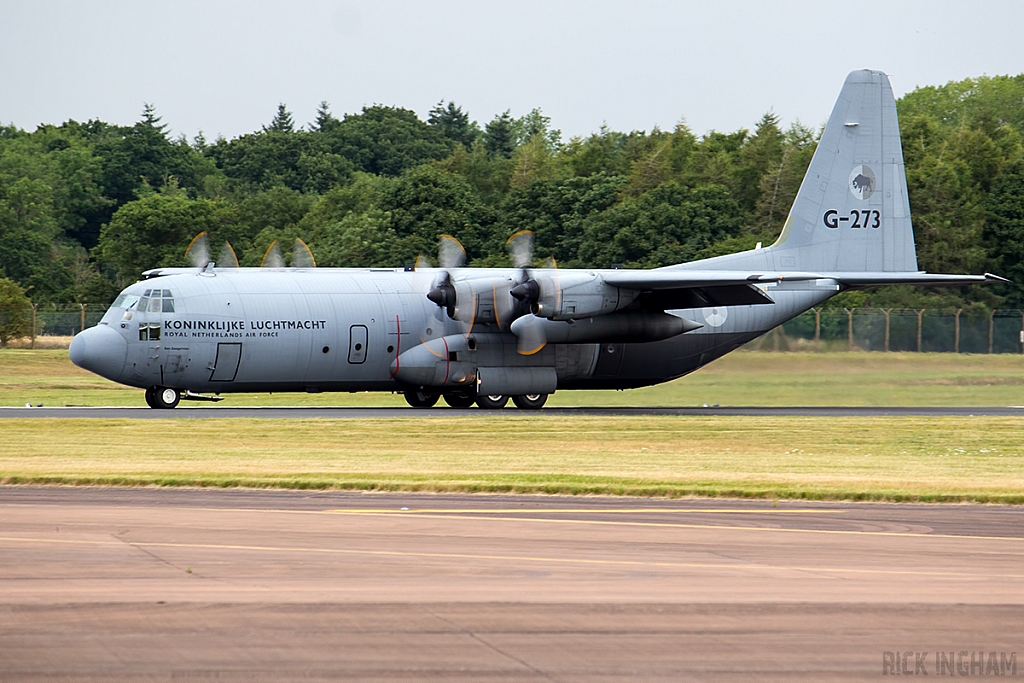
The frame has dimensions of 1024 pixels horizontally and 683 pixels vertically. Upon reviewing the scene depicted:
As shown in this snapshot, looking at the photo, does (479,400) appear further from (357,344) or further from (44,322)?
(44,322)

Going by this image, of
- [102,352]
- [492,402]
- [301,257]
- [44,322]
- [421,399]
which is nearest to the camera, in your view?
[102,352]

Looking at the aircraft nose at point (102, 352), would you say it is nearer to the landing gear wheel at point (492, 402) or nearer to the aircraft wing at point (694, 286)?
the landing gear wheel at point (492, 402)

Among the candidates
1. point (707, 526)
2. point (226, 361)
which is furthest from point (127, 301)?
point (707, 526)

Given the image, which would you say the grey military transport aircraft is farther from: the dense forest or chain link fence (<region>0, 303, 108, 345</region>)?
chain link fence (<region>0, 303, 108, 345</region>)

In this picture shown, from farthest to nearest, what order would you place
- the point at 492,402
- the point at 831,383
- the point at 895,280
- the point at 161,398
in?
1. the point at 492,402
2. the point at 895,280
3. the point at 831,383
4. the point at 161,398

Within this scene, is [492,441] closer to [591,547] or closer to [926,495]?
[926,495]

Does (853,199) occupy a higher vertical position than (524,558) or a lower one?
higher

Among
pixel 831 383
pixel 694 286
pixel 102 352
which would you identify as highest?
pixel 694 286

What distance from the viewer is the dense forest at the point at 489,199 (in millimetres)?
60438

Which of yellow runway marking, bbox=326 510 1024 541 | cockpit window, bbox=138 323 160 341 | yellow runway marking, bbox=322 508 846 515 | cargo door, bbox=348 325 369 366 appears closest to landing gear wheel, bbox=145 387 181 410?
cockpit window, bbox=138 323 160 341

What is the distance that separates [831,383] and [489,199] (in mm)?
48195

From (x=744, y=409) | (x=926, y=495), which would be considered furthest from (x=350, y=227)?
(x=926, y=495)

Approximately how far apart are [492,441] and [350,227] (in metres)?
42.0

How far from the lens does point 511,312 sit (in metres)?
32.3
